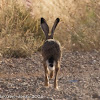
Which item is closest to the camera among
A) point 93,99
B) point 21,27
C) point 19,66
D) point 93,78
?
point 93,99

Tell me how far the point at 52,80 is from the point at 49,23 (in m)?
3.27

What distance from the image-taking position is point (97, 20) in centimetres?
1015

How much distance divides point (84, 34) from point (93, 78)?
2.91m

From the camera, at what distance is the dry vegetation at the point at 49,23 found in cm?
859

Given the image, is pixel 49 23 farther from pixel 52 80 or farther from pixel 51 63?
pixel 51 63

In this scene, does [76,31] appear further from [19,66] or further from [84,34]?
[19,66]

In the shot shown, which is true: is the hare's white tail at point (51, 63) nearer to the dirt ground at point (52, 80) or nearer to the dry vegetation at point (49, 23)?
the dirt ground at point (52, 80)

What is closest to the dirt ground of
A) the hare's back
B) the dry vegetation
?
the dry vegetation

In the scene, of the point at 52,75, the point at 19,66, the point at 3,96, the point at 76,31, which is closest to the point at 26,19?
the point at 76,31

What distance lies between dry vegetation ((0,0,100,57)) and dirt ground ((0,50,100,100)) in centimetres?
28

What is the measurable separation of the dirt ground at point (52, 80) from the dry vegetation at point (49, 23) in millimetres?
279

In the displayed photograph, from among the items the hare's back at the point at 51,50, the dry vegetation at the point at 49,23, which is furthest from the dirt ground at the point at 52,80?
the hare's back at the point at 51,50

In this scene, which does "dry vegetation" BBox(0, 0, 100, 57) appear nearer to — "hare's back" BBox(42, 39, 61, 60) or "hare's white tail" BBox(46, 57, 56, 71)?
"hare's back" BBox(42, 39, 61, 60)

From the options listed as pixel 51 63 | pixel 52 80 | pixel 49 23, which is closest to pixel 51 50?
pixel 51 63
